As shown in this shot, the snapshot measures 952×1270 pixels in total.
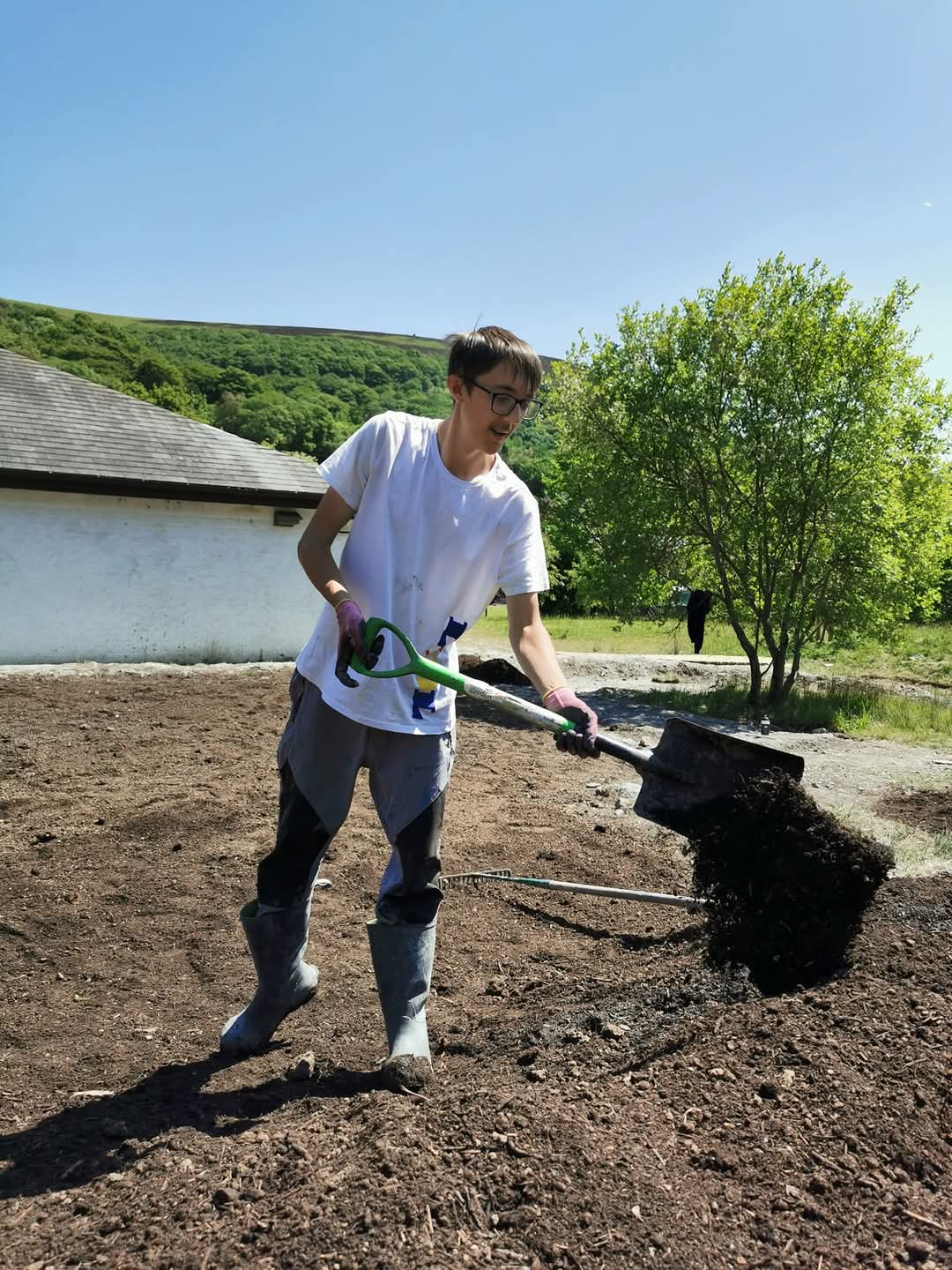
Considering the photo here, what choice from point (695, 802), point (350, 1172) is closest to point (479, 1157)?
point (350, 1172)

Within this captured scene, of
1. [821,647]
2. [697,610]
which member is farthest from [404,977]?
[821,647]

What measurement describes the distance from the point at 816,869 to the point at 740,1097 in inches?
35.7

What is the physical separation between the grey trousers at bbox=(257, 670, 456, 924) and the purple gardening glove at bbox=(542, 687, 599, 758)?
0.35m

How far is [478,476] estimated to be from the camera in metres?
2.78

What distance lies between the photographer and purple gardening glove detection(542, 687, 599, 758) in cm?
270

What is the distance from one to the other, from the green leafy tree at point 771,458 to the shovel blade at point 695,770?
10.8 m

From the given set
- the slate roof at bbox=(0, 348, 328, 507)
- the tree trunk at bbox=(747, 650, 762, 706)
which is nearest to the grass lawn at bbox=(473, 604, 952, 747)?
the tree trunk at bbox=(747, 650, 762, 706)

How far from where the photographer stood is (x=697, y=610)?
57.7 ft

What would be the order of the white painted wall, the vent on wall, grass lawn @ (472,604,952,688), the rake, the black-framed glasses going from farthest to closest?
1. grass lawn @ (472,604,952,688)
2. the vent on wall
3. the white painted wall
4. the rake
5. the black-framed glasses

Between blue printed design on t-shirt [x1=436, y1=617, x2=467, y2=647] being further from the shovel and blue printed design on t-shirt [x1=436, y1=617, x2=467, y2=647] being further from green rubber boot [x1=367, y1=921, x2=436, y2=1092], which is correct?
green rubber boot [x1=367, y1=921, x2=436, y2=1092]

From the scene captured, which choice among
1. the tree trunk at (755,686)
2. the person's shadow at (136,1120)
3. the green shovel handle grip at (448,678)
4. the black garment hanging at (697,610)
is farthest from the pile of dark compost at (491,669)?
the person's shadow at (136,1120)

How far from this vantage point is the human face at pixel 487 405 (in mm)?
2664

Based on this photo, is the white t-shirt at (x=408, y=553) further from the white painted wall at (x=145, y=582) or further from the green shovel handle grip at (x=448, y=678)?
the white painted wall at (x=145, y=582)

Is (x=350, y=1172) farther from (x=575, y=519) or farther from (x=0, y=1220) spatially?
(x=575, y=519)
